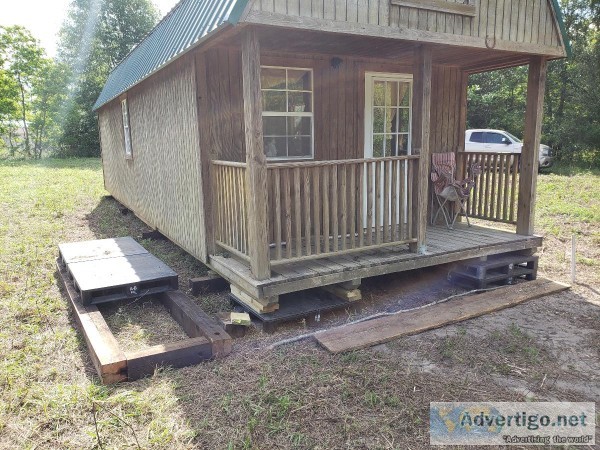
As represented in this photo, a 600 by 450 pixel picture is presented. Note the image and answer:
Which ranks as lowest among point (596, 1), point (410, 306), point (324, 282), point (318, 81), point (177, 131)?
point (410, 306)

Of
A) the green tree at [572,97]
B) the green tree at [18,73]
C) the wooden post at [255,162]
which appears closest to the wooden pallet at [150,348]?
the wooden post at [255,162]

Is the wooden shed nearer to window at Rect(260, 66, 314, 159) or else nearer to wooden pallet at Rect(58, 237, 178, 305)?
window at Rect(260, 66, 314, 159)

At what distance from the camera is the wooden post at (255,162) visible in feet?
→ 12.3

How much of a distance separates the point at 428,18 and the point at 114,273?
13.4 ft

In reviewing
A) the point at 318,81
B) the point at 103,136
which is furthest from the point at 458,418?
the point at 103,136

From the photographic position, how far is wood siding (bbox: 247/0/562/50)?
373 centimetres

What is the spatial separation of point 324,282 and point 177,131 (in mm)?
2854

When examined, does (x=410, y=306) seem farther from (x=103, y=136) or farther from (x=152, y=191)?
(x=103, y=136)

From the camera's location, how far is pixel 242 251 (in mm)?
4512

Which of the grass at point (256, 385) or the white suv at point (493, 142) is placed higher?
the white suv at point (493, 142)

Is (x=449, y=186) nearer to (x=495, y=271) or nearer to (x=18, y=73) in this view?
(x=495, y=271)

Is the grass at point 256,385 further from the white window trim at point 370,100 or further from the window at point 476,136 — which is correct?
the window at point 476,136

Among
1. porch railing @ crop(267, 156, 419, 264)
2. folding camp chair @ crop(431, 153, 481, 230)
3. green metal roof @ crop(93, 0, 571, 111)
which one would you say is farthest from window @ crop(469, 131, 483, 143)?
porch railing @ crop(267, 156, 419, 264)

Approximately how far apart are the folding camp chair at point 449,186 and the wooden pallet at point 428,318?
1.43m
